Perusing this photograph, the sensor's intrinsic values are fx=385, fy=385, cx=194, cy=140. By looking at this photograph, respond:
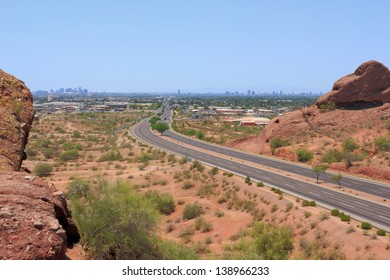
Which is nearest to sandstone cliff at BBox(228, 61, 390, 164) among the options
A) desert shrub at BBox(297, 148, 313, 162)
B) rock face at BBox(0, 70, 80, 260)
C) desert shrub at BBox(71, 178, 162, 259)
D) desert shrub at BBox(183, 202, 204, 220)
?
desert shrub at BBox(297, 148, 313, 162)

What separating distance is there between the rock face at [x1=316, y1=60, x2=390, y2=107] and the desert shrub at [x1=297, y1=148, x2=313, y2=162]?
20.4 metres

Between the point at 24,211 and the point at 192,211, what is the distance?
26859mm

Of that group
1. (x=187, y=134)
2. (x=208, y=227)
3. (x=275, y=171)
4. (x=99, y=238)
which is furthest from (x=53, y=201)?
(x=187, y=134)

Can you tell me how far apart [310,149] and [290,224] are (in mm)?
40917

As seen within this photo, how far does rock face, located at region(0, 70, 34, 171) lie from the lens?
15.6 m

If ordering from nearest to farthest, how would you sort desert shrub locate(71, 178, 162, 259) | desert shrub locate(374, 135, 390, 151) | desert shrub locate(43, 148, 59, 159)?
1. desert shrub locate(71, 178, 162, 259)
2. desert shrub locate(374, 135, 390, 151)
3. desert shrub locate(43, 148, 59, 159)

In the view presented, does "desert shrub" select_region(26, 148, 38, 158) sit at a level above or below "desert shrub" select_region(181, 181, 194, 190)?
below

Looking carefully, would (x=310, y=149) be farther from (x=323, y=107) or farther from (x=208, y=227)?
(x=208, y=227)

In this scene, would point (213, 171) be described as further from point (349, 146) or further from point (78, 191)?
point (78, 191)

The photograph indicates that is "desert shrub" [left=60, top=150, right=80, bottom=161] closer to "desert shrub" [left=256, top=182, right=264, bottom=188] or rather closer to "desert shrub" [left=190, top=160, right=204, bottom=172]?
"desert shrub" [left=190, top=160, right=204, bottom=172]

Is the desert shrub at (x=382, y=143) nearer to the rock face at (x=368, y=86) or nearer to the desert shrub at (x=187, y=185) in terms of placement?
the rock face at (x=368, y=86)

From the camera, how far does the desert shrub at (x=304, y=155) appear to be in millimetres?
64250

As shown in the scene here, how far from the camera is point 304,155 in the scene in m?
64.8

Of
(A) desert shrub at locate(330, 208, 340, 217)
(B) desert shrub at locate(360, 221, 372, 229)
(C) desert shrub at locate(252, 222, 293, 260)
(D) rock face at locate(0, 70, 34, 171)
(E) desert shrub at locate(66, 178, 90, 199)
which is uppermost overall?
(D) rock face at locate(0, 70, 34, 171)
